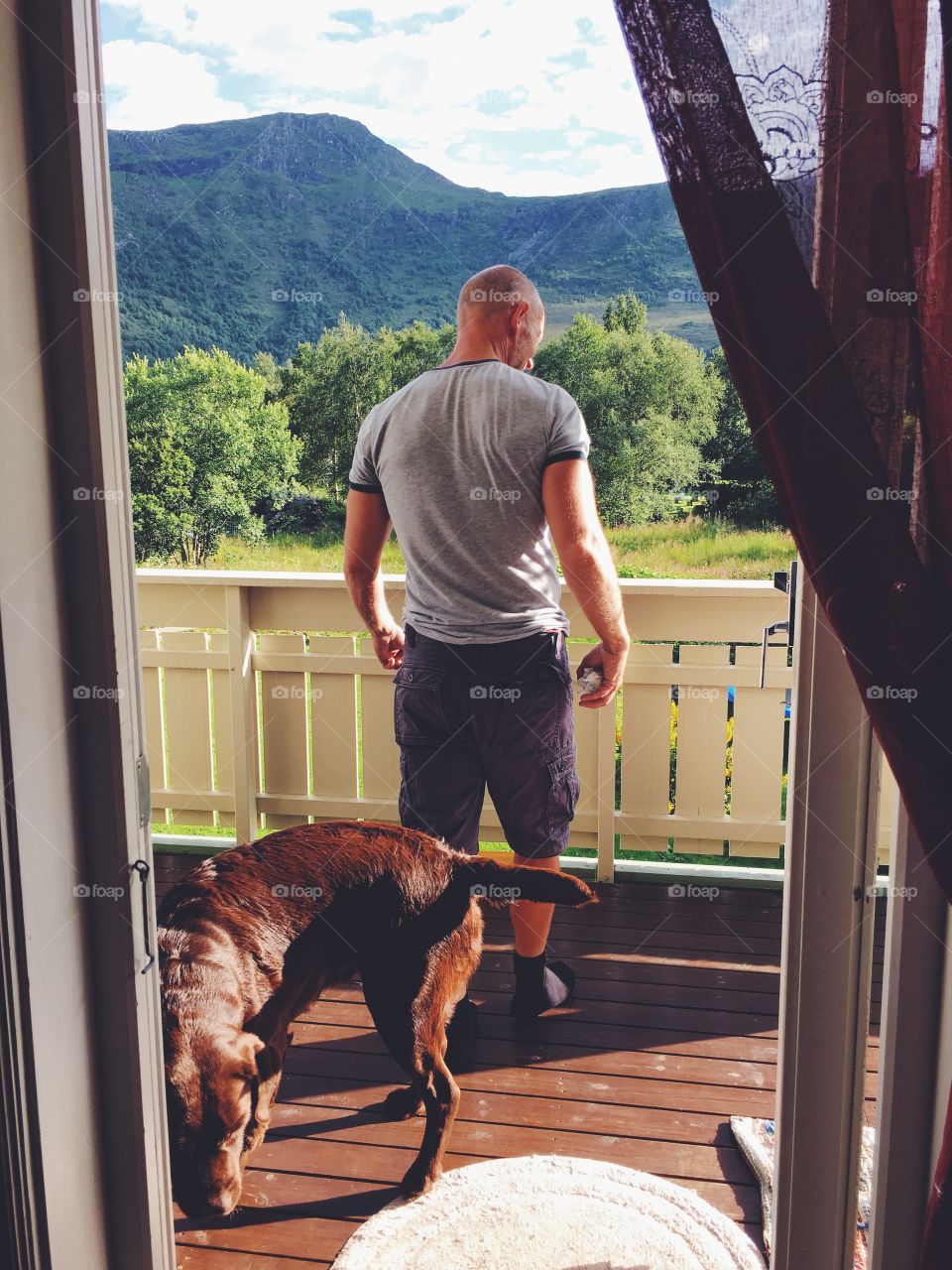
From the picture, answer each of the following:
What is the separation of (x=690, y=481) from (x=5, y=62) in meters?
10.2

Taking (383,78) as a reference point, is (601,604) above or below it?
below

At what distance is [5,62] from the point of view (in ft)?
2.46

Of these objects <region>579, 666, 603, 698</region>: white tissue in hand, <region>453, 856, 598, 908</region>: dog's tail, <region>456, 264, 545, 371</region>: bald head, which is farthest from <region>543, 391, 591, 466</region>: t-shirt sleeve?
<region>453, 856, 598, 908</region>: dog's tail

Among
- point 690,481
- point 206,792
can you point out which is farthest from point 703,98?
point 690,481

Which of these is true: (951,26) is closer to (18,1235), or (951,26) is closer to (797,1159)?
(797,1159)

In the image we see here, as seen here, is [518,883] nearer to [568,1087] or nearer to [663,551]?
[568,1087]

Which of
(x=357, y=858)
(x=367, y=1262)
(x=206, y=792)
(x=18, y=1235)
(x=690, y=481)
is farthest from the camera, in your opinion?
(x=690, y=481)

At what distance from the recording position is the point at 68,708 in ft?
2.88

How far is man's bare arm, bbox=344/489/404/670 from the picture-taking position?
195 centimetres

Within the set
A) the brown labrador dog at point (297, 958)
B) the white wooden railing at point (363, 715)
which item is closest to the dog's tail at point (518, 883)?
the brown labrador dog at point (297, 958)

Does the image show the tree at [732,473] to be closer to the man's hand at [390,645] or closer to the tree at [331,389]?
the tree at [331,389]

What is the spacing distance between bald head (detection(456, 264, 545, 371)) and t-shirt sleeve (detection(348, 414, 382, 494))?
0.27m

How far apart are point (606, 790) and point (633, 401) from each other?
931 cm

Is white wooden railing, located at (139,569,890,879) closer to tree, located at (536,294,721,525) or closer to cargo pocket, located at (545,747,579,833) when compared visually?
cargo pocket, located at (545,747,579,833)
